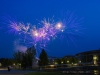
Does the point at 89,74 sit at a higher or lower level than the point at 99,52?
lower

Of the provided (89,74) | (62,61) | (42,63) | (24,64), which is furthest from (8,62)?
(89,74)

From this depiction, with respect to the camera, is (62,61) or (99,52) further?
(62,61)

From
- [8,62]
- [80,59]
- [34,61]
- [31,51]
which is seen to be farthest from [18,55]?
[80,59]

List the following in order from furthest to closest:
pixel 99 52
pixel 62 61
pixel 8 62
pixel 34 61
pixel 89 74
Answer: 1. pixel 8 62
2. pixel 62 61
3. pixel 99 52
4. pixel 34 61
5. pixel 89 74

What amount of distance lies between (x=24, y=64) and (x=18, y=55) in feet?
105

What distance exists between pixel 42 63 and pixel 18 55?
20.5 metres

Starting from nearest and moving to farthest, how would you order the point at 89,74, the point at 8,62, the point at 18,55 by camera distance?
the point at 89,74
the point at 18,55
the point at 8,62

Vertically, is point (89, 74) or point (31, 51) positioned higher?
point (31, 51)

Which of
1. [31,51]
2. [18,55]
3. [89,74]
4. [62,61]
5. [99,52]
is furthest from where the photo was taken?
[62,61]

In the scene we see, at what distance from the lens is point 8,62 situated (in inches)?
6284

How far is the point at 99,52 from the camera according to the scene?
135375 millimetres

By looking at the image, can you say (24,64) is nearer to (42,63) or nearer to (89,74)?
(42,63)

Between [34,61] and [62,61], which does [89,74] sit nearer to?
[34,61]

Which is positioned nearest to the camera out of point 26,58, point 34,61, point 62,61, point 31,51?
point 34,61
